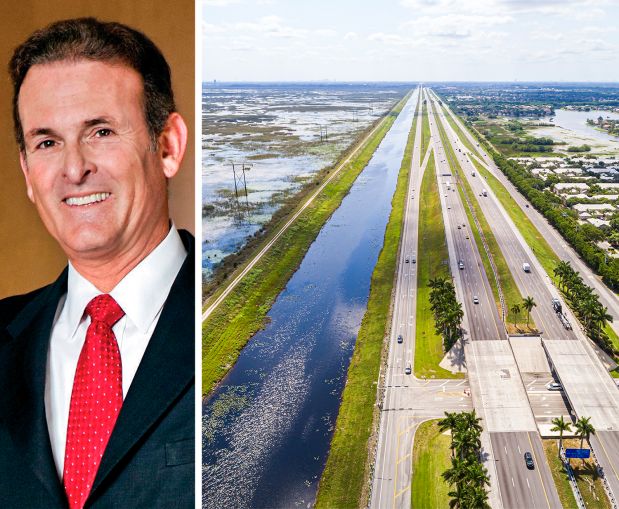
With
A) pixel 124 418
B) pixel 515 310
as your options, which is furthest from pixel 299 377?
pixel 124 418

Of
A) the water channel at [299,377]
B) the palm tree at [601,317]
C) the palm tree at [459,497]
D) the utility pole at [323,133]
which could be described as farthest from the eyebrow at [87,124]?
the utility pole at [323,133]

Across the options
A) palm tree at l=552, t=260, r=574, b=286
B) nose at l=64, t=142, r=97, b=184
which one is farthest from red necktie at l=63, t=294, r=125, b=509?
palm tree at l=552, t=260, r=574, b=286

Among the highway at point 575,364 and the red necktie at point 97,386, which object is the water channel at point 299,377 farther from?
the red necktie at point 97,386

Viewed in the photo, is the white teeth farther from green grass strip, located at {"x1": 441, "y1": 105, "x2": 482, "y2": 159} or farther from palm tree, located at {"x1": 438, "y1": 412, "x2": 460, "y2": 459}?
green grass strip, located at {"x1": 441, "y1": 105, "x2": 482, "y2": 159}

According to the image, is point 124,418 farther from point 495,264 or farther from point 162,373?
→ point 495,264

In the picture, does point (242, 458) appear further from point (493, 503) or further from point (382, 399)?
point (493, 503)
